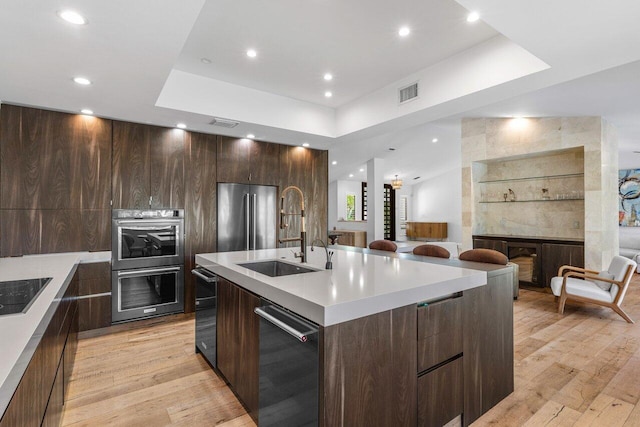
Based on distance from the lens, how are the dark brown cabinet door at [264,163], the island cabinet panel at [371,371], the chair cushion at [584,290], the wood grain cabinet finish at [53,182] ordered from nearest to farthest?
the island cabinet panel at [371,371] < the wood grain cabinet finish at [53,182] < the chair cushion at [584,290] < the dark brown cabinet door at [264,163]

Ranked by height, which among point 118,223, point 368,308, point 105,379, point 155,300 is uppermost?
point 118,223

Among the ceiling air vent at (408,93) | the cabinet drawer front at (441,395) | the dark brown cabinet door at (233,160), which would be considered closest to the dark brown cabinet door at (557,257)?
the ceiling air vent at (408,93)

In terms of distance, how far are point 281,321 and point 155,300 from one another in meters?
3.08

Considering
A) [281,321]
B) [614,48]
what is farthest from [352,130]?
[281,321]

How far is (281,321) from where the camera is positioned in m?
1.60

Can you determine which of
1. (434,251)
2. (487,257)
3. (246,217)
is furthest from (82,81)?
(487,257)

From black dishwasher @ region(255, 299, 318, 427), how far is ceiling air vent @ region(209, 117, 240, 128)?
2.74 meters

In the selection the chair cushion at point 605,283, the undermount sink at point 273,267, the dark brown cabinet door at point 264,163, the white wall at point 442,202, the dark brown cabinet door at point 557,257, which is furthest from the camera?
the white wall at point 442,202

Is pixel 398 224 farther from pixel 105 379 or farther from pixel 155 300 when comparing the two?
pixel 105 379

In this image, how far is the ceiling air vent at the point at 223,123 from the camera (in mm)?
3869

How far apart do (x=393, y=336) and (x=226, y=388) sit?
1603mm

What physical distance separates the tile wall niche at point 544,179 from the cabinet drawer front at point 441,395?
440 centimetres

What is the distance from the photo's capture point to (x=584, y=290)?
13.3 feet

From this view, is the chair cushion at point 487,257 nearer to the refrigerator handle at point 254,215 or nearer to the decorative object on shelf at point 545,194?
the refrigerator handle at point 254,215
